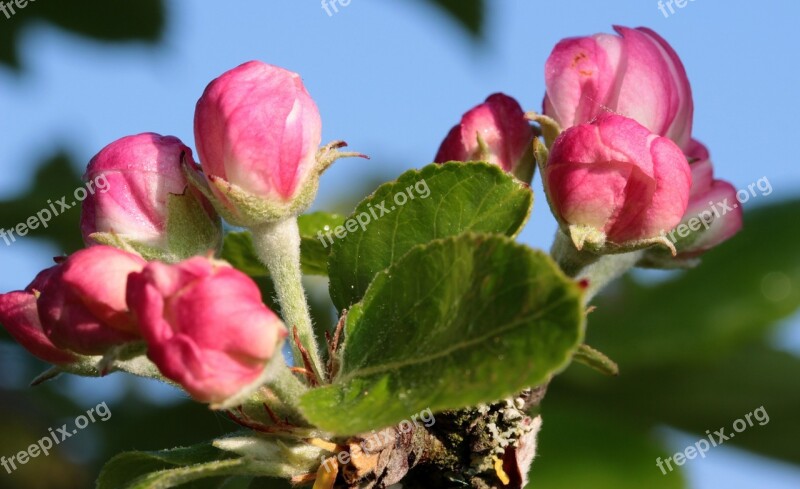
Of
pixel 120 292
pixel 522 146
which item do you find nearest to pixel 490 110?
pixel 522 146

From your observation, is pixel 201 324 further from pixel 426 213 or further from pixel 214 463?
pixel 426 213

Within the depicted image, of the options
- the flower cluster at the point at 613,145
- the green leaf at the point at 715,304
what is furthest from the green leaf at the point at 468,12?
the flower cluster at the point at 613,145

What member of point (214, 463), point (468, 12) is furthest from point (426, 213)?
point (468, 12)

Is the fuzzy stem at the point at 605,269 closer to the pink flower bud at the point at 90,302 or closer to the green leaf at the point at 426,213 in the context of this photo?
the green leaf at the point at 426,213

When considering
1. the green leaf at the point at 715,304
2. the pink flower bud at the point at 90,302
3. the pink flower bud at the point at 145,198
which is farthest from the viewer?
the green leaf at the point at 715,304

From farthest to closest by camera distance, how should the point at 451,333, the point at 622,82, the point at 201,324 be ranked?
the point at 622,82, the point at 451,333, the point at 201,324
